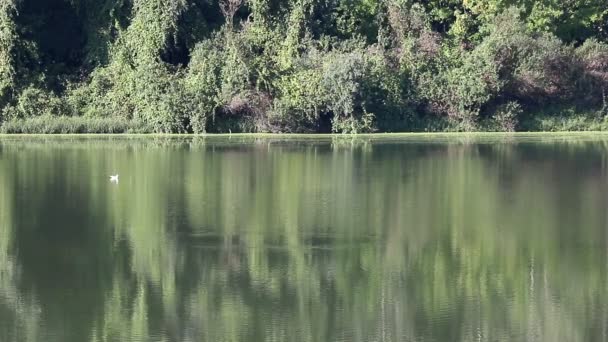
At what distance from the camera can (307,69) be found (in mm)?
44031

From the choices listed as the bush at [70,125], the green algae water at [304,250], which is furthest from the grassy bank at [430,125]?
the green algae water at [304,250]

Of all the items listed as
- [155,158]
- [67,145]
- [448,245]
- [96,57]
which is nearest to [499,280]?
[448,245]

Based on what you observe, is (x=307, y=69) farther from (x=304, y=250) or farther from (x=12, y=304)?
(x=12, y=304)

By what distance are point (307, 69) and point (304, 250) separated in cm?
2793

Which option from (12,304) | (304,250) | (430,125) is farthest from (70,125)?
(12,304)

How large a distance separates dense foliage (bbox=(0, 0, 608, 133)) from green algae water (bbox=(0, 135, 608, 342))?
13.4 m

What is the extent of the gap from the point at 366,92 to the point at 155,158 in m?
13.3

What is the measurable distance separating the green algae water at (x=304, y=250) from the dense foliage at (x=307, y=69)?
13.4m

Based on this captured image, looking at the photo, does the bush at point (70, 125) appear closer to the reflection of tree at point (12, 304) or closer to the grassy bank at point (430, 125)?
the grassy bank at point (430, 125)

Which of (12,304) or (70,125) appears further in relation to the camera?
(70,125)

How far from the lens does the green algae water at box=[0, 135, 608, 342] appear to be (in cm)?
1245

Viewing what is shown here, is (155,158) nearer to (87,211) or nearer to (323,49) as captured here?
(87,211)

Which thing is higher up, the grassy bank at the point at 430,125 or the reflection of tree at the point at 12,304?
the grassy bank at the point at 430,125

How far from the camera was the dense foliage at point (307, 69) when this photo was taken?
4328 cm
